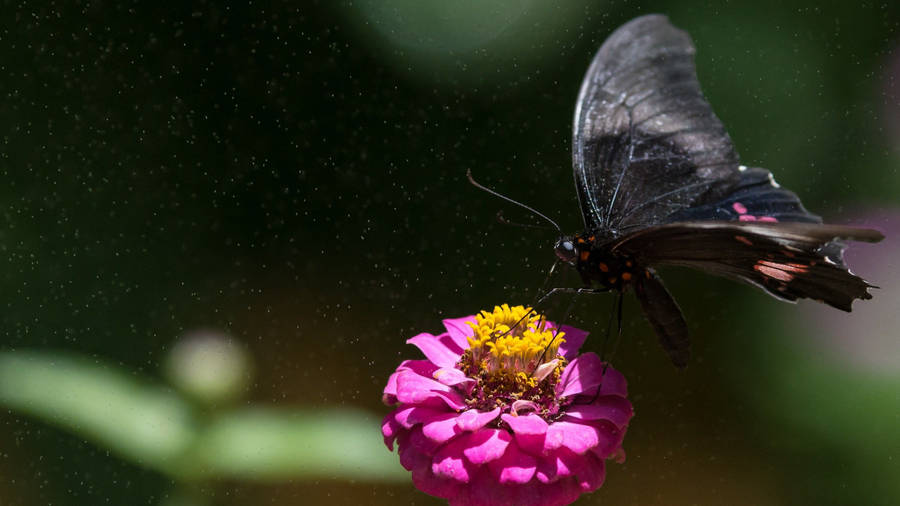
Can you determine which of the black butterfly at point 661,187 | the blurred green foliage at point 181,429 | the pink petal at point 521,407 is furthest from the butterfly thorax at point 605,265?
the blurred green foliage at point 181,429

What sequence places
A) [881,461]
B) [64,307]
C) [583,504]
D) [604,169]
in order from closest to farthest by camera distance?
[604,169] → [881,461] → [583,504] → [64,307]

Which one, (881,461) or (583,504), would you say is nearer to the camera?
(881,461)

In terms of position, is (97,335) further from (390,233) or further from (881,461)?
(881,461)

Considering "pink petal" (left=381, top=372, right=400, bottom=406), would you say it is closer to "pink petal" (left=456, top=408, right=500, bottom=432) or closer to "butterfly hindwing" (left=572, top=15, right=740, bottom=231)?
"pink petal" (left=456, top=408, right=500, bottom=432)

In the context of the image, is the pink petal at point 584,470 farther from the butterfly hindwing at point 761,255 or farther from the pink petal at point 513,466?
the butterfly hindwing at point 761,255

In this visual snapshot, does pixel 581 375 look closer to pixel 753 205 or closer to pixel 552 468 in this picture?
pixel 552 468

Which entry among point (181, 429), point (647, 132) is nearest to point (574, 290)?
point (647, 132)

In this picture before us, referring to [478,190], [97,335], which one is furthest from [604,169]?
[97,335]
